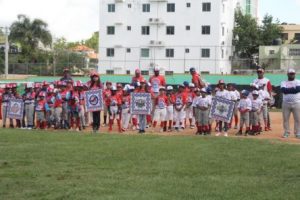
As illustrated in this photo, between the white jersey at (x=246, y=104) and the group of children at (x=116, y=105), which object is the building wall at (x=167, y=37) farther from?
the white jersey at (x=246, y=104)

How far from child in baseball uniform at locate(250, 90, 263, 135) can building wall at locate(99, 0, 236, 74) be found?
45642 mm

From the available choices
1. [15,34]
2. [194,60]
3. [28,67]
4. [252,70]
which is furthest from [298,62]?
[15,34]

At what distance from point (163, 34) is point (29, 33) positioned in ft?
57.1

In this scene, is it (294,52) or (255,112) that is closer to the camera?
(255,112)

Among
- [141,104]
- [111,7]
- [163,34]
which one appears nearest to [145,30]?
[163,34]

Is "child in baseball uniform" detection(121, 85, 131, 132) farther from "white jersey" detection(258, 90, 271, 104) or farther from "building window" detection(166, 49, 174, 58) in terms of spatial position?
"building window" detection(166, 49, 174, 58)

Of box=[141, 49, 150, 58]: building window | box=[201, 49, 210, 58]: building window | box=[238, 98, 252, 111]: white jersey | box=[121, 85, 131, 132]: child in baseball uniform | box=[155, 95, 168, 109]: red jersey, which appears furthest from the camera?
box=[141, 49, 150, 58]: building window

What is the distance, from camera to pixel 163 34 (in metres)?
71.4

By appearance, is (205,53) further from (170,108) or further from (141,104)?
(141,104)

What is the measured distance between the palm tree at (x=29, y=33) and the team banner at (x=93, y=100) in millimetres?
54942

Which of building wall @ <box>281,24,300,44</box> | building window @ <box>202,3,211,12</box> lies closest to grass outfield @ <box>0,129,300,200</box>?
building window @ <box>202,3,211,12</box>

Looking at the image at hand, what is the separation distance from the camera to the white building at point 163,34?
6812 centimetres

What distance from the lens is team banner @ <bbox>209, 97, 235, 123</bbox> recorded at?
60.4 ft

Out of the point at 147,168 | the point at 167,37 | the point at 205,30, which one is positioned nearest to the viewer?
the point at 147,168
